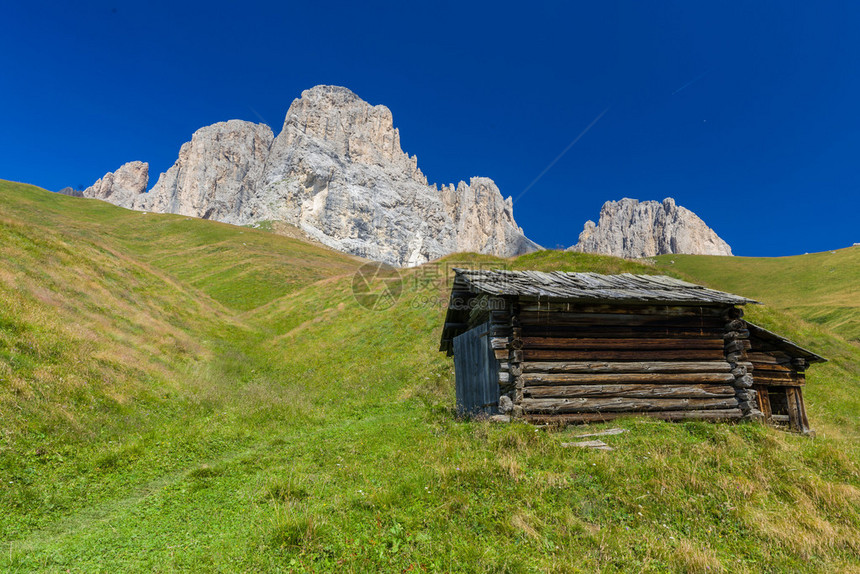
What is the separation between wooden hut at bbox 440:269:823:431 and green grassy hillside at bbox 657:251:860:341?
22378mm

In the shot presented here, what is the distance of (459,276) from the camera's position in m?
13.3

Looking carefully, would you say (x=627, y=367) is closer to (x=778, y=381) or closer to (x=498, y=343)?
(x=498, y=343)

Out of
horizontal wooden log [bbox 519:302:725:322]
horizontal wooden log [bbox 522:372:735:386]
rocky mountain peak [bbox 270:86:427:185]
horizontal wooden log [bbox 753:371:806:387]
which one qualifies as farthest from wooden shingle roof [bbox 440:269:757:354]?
rocky mountain peak [bbox 270:86:427:185]

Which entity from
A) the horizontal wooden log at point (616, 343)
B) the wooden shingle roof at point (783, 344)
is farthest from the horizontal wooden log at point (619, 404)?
the wooden shingle roof at point (783, 344)

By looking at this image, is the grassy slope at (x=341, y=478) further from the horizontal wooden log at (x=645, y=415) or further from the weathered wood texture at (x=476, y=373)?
the weathered wood texture at (x=476, y=373)

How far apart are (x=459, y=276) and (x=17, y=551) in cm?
1101

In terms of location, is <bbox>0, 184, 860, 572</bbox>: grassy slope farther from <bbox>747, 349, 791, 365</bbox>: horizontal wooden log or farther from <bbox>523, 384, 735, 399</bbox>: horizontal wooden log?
<bbox>747, 349, 791, 365</bbox>: horizontal wooden log

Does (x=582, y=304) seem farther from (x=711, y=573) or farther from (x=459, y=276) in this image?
(x=711, y=573)

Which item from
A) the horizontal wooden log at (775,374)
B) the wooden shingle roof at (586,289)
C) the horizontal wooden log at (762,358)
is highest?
the wooden shingle roof at (586,289)

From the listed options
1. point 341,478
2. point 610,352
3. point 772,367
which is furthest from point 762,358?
point 341,478

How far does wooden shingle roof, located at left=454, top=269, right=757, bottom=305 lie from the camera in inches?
433

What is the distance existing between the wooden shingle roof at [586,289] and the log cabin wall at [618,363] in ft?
1.55

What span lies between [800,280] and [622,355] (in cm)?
6865

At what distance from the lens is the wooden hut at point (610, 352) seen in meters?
11.1
